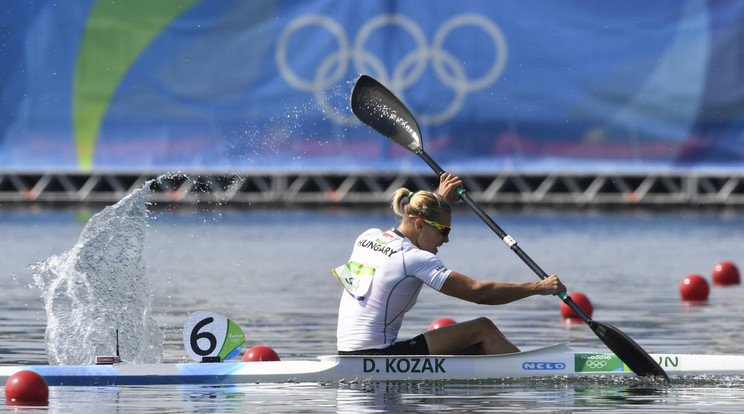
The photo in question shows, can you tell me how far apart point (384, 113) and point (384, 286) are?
3.41m

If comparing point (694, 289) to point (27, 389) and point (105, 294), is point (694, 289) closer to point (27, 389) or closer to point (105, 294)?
point (105, 294)

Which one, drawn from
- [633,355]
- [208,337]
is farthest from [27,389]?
[633,355]

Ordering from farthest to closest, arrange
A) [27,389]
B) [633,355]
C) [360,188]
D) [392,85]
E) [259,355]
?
1. [360,188]
2. [392,85]
3. [259,355]
4. [633,355]
5. [27,389]

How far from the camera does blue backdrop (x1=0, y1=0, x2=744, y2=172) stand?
138 feet

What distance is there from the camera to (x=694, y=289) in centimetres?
2020

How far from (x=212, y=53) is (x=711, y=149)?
15.1 meters

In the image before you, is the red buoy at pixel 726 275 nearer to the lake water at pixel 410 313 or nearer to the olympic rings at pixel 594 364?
the lake water at pixel 410 313

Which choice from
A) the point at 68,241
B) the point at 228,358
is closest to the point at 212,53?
the point at 68,241

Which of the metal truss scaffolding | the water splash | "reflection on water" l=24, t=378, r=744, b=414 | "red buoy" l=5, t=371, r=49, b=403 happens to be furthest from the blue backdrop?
"red buoy" l=5, t=371, r=49, b=403

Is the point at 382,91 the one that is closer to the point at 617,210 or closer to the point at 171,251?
the point at 171,251

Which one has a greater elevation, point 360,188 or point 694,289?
point 360,188

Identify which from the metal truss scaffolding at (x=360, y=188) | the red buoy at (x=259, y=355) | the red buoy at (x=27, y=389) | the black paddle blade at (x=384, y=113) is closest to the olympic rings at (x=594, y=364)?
the red buoy at (x=259, y=355)

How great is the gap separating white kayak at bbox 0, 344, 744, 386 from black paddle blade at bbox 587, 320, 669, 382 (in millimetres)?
95

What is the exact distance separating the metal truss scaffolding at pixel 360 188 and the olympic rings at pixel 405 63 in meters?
2.83
